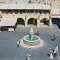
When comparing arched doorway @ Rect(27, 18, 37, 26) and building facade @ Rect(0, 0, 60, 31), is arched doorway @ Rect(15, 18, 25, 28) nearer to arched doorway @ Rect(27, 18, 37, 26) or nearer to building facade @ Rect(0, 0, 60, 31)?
building facade @ Rect(0, 0, 60, 31)

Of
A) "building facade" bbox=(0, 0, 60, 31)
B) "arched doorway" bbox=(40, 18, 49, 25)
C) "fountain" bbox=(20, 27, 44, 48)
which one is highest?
"building facade" bbox=(0, 0, 60, 31)

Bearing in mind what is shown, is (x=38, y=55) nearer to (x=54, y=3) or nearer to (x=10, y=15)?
(x=10, y=15)

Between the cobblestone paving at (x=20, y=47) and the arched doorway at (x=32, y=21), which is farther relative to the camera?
the arched doorway at (x=32, y=21)

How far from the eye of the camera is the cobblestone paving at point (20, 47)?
40.3m

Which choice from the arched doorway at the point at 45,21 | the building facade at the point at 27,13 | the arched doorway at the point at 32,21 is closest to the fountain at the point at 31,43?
the building facade at the point at 27,13

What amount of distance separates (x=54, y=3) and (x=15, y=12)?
14465 millimetres

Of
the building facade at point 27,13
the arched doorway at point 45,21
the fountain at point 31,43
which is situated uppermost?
the building facade at point 27,13

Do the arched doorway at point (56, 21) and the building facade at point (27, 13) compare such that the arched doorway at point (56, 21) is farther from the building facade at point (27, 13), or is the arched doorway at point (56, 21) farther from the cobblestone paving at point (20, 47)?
the cobblestone paving at point (20, 47)

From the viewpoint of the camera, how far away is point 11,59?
3909 cm

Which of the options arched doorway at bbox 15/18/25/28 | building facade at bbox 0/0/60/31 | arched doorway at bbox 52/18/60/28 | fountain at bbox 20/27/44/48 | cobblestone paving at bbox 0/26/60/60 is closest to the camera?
cobblestone paving at bbox 0/26/60/60

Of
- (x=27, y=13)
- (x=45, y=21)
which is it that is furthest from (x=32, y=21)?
(x=27, y=13)

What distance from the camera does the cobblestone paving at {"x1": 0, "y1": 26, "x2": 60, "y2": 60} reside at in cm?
4031

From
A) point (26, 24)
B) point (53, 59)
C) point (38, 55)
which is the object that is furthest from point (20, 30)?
point (53, 59)

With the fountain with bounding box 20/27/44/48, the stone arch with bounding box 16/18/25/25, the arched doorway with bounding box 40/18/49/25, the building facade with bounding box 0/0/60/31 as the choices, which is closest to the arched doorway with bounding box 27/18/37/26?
the building facade with bounding box 0/0/60/31
